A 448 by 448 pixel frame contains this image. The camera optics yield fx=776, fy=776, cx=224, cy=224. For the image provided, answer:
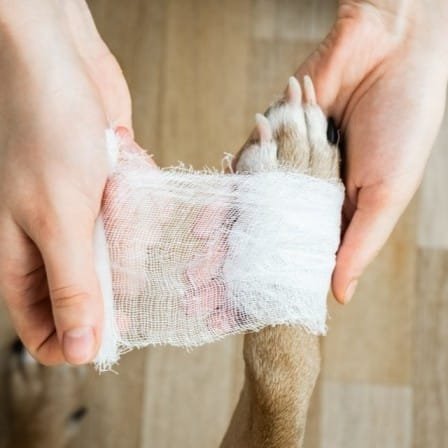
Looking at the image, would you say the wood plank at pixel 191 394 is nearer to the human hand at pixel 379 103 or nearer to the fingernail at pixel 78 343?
the human hand at pixel 379 103

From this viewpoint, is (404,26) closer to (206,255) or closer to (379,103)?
(379,103)

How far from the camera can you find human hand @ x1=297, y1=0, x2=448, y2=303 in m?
0.98

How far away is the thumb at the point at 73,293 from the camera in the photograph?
810 mm

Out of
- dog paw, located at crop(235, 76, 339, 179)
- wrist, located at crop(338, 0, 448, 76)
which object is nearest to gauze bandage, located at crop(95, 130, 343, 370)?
dog paw, located at crop(235, 76, 339, 179)

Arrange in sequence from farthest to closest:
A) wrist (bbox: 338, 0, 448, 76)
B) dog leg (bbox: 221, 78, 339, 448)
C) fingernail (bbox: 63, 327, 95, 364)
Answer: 1. wrist (bbox: 338, 0, 448, 76)
2. dog leg (bbox: 221, 78, 339, 448)
3. fingernail (bbox: 63, 327, 95, 364)

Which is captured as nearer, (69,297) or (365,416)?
(69,297)

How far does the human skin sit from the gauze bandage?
5 cm

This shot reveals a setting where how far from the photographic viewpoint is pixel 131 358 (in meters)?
1.43

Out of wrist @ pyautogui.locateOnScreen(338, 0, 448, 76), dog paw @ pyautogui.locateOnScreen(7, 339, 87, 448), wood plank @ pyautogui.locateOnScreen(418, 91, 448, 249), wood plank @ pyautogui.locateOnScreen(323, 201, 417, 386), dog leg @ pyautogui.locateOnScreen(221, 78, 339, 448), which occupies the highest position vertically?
wrist @ pyautogui.locateOnScreen(338, 0, 448, 76)

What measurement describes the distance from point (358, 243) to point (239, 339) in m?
0.51

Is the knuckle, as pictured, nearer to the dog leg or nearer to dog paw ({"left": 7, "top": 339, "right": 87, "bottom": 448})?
the dog leg

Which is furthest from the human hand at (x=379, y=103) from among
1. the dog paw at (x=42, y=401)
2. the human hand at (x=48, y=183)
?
the dog paw at (x=42, y=401)

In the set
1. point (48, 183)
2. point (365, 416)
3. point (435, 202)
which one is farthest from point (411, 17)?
point (365, 416)

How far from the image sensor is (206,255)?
90cm
